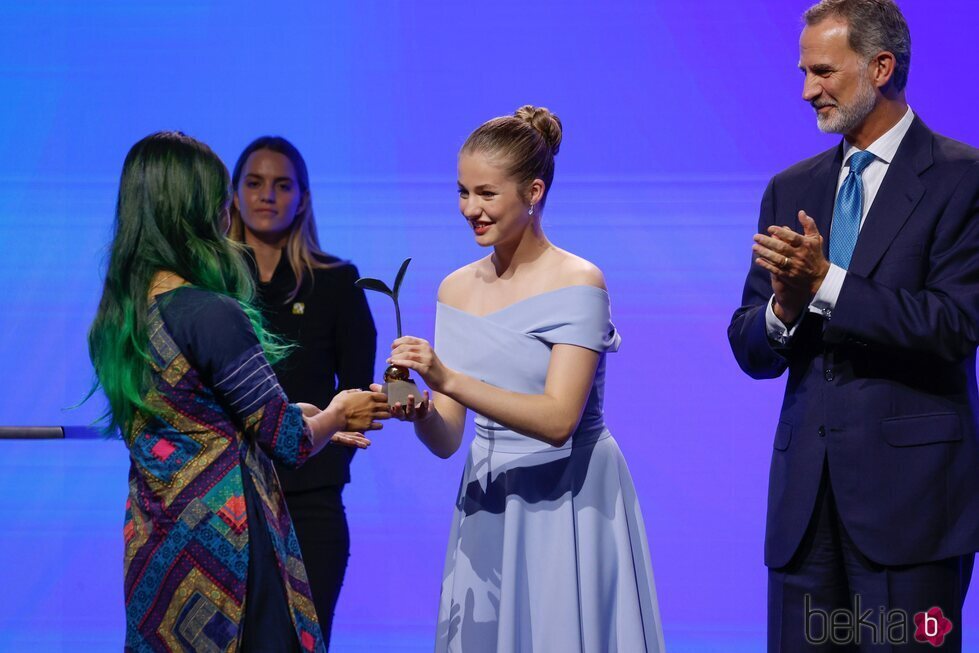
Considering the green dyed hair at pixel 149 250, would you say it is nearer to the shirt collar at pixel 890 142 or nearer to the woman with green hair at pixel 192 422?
the woman with green hair at pixel 192 422

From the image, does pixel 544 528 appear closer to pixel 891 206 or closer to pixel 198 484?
pixel 198 484

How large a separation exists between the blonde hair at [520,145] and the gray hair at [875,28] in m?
0.57

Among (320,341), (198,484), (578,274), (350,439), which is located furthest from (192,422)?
Answer: (320,341)

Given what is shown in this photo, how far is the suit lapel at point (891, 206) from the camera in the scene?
2.03 meters

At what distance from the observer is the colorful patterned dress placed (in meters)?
1.84

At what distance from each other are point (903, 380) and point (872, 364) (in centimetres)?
6

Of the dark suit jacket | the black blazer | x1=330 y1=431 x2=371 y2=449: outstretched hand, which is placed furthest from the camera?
the black blazer

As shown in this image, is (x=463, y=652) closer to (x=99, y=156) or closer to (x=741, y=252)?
(x=741, y=252)

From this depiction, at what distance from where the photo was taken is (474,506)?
7.02 ft

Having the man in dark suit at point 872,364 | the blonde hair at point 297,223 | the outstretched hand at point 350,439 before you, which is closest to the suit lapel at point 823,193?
the man in dark suit at point 872,364

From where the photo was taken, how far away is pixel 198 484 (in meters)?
1.85

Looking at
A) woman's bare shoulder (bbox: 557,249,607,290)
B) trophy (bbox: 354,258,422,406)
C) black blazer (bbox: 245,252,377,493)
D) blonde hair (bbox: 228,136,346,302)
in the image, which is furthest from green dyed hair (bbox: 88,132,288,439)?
blonde hair (bbox: 228,136,346,302)

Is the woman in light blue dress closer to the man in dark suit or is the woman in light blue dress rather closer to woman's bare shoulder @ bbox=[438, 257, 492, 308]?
woman's bare shoulder @ bbox=[438, 257, 492, 308]

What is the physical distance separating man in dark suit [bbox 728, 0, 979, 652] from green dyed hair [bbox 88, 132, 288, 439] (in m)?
0.93
